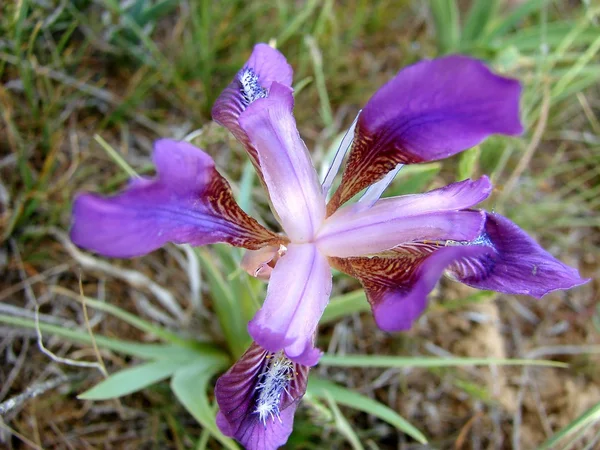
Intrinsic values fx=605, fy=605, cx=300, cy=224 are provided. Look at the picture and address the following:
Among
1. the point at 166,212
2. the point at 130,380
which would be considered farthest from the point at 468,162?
the point at 130,380

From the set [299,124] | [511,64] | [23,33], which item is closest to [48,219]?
[23,33]

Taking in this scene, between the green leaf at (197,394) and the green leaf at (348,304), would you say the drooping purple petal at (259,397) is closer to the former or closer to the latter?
the green leaf at (197,394)

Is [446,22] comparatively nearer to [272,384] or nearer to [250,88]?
[250,88]

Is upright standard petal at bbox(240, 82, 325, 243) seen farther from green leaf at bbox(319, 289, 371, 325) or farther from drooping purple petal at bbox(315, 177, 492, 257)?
green leaf at bbox(319, 289, 371, 325)

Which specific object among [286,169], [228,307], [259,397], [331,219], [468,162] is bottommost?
[228,307]

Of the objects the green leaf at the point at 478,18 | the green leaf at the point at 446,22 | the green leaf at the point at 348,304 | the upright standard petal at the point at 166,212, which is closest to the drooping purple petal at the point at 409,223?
the upright standard petal at the point at 166,212

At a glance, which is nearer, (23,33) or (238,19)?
(23,33)

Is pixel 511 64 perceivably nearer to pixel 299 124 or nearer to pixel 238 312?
pixel 299 124
